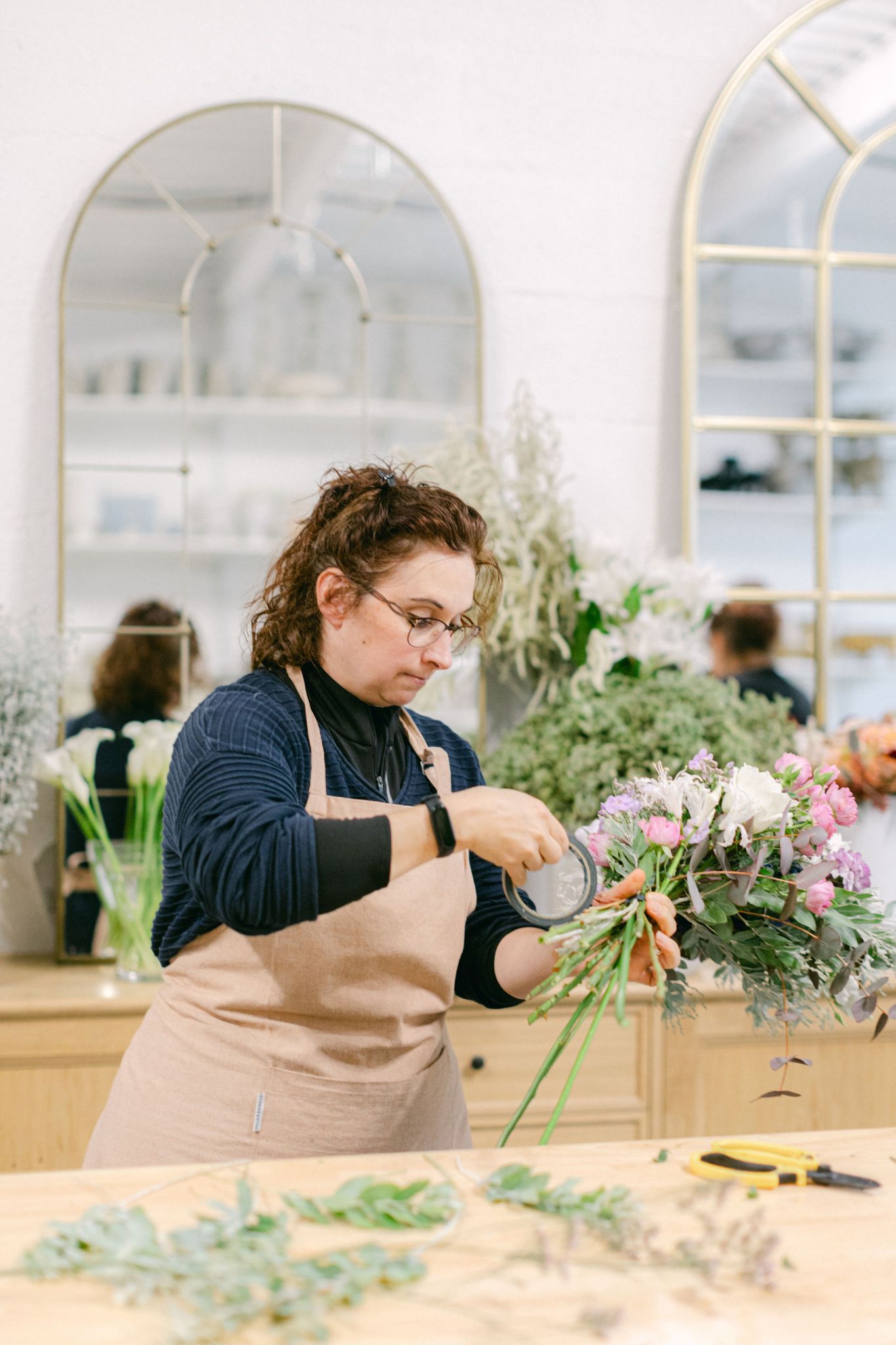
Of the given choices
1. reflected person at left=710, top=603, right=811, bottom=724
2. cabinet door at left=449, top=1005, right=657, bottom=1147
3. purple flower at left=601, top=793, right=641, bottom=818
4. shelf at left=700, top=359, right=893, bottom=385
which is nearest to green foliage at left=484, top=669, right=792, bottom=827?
reflected person at left=710, top=603, right=811, bottom=724

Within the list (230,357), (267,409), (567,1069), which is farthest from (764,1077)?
(230,357)

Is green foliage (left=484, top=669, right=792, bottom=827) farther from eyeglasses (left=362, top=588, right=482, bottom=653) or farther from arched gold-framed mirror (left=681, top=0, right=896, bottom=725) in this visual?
eyeglasses (left=362, top=588, right=482, bottom=653)

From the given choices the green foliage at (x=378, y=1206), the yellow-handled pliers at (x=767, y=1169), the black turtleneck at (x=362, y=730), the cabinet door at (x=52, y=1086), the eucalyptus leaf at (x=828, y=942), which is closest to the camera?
the green foliage at (x=378, y=1206)

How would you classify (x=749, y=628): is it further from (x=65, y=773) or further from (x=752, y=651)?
(x=65, y=773)

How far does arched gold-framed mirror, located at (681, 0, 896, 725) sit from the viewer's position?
9.61ft

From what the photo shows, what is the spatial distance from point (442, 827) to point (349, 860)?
4.5 inches

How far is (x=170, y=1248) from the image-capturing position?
104cm

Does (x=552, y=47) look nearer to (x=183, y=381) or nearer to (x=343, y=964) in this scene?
(x=183, y=381)

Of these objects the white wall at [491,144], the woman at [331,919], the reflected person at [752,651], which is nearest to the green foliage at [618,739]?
the reflected person at [752,651]

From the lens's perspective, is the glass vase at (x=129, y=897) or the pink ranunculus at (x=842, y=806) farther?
the glass vase at (x=129, y=897)

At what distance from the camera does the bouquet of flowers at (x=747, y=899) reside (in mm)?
1378

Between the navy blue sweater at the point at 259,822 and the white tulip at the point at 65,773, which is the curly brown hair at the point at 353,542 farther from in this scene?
the white tulip at the point at 65,773

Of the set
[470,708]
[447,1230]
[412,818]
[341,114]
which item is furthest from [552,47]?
[447,1230]

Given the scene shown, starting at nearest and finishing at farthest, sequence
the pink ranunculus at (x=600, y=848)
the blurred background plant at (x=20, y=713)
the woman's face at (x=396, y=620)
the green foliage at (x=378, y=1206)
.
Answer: the green foliage at (x=378, y=1206), the pink ranunculus at (x=600, y=848), the woman's face at (x=396, y=620), the blurred background plant at (x=20, y=713)
